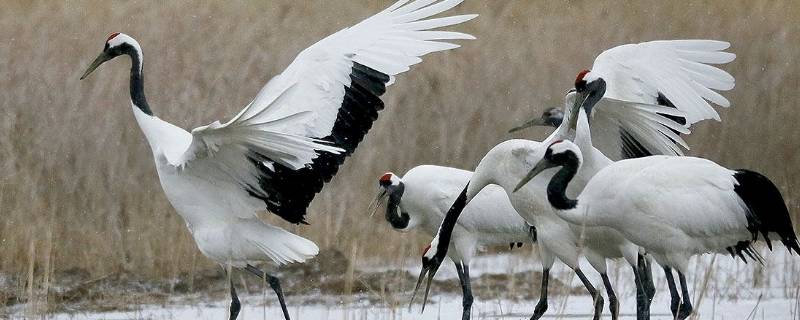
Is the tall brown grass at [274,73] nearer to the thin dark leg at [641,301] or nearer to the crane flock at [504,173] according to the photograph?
the crane flock at [504,173]

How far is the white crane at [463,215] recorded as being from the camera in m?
7.18

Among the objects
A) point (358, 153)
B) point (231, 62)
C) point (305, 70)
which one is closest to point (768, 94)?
point (358, 153)

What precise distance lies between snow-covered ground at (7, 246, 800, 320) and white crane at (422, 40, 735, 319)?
1.21 ft

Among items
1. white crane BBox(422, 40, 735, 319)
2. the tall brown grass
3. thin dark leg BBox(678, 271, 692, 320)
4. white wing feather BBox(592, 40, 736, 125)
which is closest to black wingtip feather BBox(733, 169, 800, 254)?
thin dark leg BBox(678, 271, 692, 320)

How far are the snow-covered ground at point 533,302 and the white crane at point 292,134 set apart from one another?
44cm

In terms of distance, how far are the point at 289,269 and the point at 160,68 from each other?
207 cm

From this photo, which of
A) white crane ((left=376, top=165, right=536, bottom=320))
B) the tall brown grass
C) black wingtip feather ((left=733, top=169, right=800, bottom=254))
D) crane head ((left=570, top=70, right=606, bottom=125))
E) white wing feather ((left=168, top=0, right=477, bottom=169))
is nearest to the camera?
black wingtip feather ((left=733, top=169, right=800, bottom=254))

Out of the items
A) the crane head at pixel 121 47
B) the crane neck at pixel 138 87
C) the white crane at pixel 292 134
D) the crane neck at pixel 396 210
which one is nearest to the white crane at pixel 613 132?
the white crane at pixel 292 134

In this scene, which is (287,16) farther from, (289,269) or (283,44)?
(289,269)

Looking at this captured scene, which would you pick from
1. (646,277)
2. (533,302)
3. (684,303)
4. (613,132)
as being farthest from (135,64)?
(684,303)

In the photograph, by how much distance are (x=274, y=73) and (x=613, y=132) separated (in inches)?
136

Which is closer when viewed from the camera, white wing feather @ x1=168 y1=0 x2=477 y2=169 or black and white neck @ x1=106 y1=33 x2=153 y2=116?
white wing feather @ x1=168 y1=0 x2=477 y2=169

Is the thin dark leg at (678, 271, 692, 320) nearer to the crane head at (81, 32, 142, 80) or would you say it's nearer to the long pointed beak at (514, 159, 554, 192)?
the long pointed beak at (514, 159, 554, 192)

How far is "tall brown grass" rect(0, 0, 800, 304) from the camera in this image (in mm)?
8797
